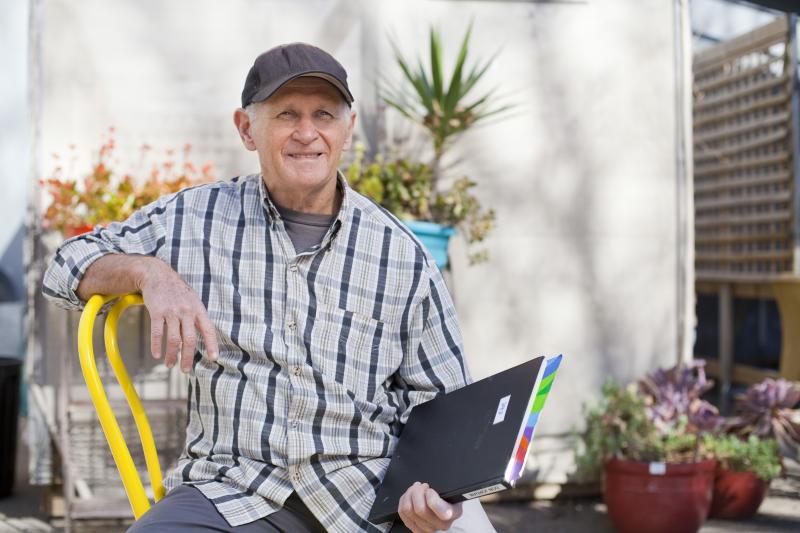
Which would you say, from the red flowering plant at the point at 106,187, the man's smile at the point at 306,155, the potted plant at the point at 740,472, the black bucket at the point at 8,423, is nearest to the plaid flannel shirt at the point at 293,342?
the man's smile at the point at 306,155

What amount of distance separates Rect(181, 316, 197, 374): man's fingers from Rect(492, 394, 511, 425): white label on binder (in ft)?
1.64

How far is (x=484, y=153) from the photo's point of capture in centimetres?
383

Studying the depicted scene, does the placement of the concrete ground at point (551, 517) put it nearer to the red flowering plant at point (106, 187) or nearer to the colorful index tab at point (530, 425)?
the red flowering plant at point (106, 187)

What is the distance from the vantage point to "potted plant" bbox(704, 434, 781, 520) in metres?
3.63

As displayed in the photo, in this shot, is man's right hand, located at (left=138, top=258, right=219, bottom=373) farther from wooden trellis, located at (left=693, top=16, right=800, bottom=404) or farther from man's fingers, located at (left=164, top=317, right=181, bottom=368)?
wooden trellis, located at (left=693, top=16, right=800, bottom=404)

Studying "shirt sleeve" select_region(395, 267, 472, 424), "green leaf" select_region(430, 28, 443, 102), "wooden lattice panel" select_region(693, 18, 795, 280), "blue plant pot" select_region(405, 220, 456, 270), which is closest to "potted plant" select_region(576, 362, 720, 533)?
"blue plant pot" select_region(405, 220, 456, 270)

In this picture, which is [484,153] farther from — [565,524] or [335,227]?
[335,227]

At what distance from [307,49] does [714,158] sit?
6.29 metres

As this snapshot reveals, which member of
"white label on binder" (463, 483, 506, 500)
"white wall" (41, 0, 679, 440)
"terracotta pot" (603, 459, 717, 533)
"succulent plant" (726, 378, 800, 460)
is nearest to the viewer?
"white label on binder" (463, 483, 506, 500)

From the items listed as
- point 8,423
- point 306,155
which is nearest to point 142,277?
point 306,155

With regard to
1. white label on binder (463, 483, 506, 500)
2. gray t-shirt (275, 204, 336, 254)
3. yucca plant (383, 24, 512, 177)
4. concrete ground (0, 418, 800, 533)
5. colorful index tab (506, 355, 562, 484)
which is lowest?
concrete ground (0, 418, 800, 533)

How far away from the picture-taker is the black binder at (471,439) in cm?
138

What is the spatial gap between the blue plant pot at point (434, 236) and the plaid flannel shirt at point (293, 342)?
4.20 feet

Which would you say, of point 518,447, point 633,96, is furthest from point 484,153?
point 518,447
